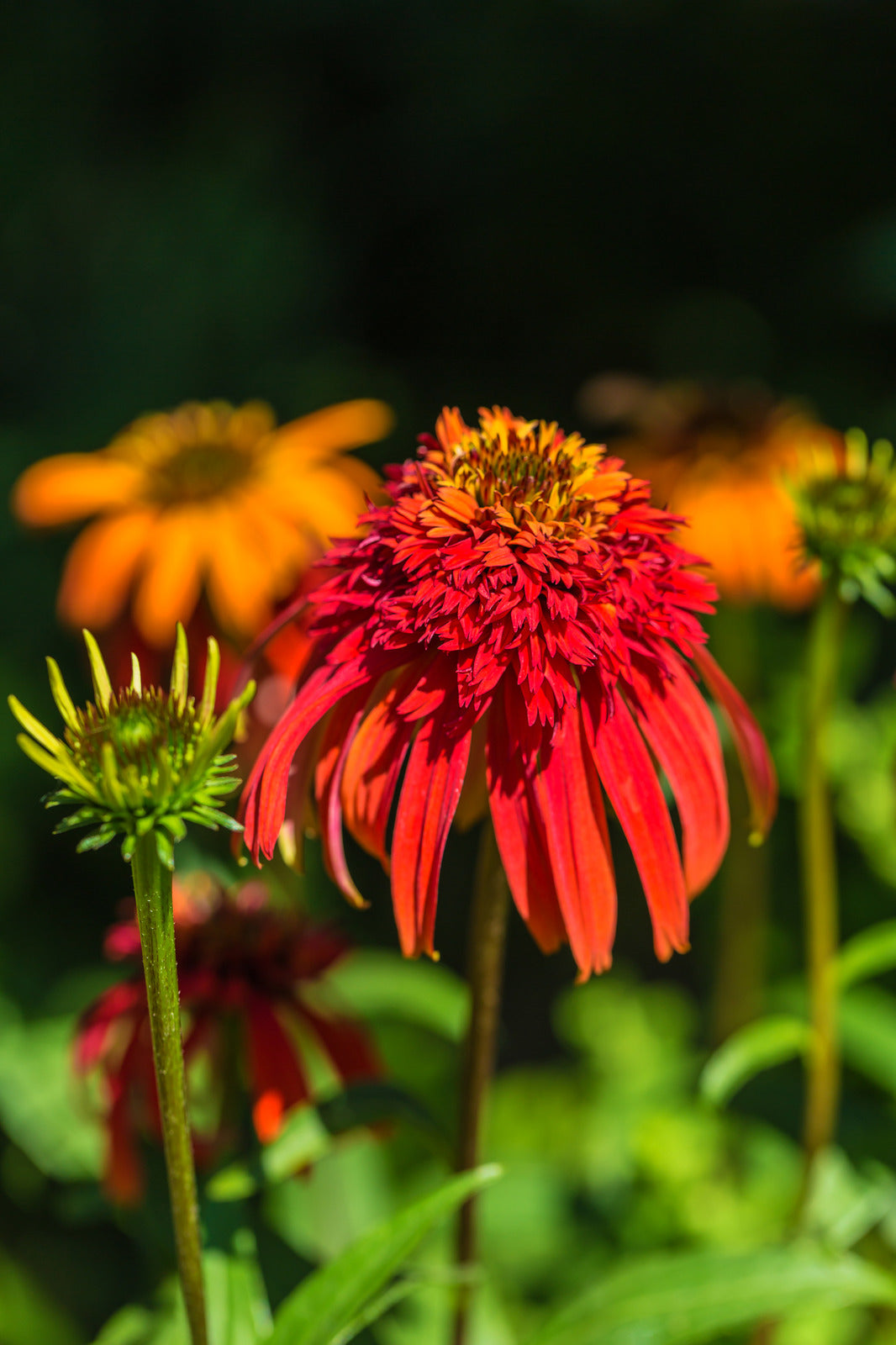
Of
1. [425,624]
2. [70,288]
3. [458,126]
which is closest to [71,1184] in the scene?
[425,624]

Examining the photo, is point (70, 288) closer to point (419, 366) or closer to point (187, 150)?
point (187, 150)

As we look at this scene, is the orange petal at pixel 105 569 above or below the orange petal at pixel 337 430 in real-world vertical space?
below

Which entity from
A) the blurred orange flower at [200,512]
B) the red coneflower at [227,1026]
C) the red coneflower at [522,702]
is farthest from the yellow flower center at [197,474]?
the red coneflower at [522,702]

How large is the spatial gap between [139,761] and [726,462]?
1048 millimetres

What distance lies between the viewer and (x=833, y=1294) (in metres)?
0.66

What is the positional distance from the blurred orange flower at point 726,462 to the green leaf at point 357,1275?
0.69 m

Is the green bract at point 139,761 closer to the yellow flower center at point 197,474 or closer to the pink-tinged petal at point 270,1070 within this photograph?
the pink-tinged petal at point 270,1070

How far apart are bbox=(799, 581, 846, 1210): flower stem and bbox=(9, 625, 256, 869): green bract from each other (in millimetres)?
368

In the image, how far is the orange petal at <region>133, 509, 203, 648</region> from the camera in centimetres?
101

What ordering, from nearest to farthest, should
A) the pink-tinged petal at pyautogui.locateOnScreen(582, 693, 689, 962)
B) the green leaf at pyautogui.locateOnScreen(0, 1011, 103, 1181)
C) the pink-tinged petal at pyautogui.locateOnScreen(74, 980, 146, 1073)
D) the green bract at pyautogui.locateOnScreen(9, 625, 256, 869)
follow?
the green bract at pyautogui.locateOnScreen(9, 625, 256, 869), the pink-tinged petal at pyautogui.locateOnScreen(582, 693, 689, 962), the pink-tinged petal at pyautogui.locateOnScreen(74, 980, 146, 1073), the green leaf at pyautogui.locateOnScreen(0, 1011, 103, 1181)

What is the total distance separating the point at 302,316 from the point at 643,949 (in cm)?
139

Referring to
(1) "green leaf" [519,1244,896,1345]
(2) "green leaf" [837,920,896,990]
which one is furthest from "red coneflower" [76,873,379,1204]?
(2) "green leaf" [837,920,896,990]

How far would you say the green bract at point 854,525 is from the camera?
26.4 inches

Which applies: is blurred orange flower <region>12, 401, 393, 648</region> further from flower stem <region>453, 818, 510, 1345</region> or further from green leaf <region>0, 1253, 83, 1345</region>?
green leaf <region>0, 1253, 83, 1345</region>
